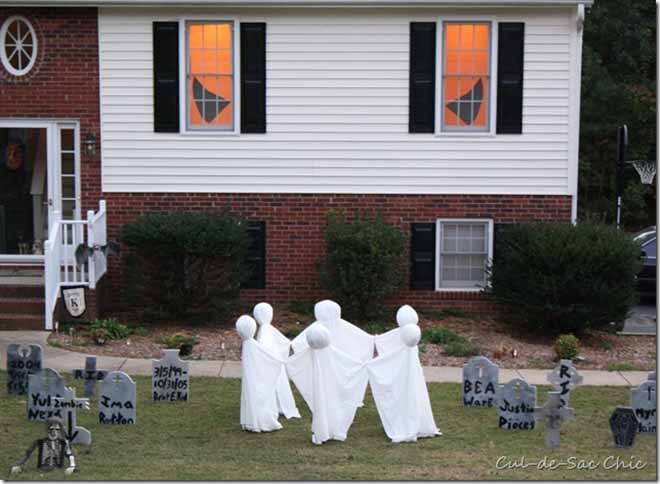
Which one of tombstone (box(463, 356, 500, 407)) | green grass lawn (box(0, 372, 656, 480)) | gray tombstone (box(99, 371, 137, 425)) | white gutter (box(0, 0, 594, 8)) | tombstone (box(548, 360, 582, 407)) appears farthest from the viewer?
white gutter (box(0, 0, 594, 8))

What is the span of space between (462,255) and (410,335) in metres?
6.88

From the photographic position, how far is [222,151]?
14820 millimetres

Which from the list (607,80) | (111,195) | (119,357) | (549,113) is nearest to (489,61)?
(549,113)

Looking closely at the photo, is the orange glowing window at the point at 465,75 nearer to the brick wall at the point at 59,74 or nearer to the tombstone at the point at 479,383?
the brick wall at the point at 59,74

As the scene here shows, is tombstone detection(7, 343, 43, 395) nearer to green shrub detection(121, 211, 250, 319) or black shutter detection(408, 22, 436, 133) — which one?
green shrub detection(121, 211, 250, 319)

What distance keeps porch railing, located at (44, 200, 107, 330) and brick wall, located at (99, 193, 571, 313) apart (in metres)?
0.59

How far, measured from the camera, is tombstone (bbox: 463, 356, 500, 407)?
31.4 feet

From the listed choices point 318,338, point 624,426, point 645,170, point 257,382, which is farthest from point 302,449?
point 645,170

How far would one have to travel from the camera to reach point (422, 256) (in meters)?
15.1

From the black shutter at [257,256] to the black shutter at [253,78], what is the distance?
4.90 feet

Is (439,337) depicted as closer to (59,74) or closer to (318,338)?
(318,338)

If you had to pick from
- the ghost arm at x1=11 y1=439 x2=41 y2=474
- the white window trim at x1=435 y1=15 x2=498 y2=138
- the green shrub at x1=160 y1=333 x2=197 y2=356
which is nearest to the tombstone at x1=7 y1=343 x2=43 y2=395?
the ghost arm at x1=11 y1=439 x2=41 y2=474

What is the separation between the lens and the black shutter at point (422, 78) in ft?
48.1

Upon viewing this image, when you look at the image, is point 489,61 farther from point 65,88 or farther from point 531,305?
point 65,88
